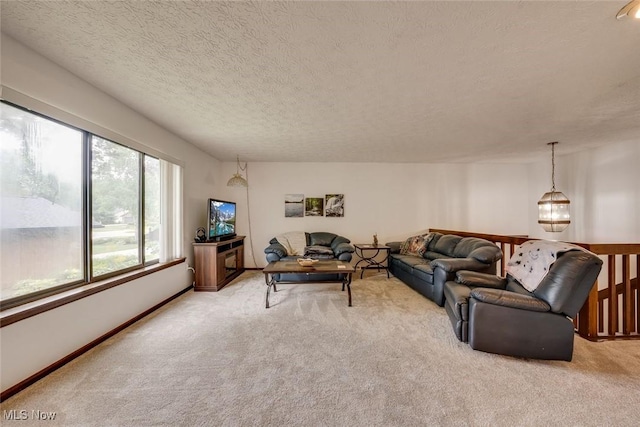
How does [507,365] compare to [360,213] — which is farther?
[360,213]

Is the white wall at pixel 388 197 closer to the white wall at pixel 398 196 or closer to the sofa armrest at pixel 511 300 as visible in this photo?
the white wall at pixel 398 196

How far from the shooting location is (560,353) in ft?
6.52

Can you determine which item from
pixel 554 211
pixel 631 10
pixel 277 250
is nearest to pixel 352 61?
pixel 631 10

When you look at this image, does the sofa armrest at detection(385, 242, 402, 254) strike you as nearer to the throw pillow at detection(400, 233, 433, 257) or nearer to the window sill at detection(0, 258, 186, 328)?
the throw pillow at detection(400, 233, 433, 257)

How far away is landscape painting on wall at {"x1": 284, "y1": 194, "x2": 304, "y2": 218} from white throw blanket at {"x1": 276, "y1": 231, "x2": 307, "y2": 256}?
1.55 feet

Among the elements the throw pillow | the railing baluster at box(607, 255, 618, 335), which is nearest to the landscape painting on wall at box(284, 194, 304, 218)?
the throw pillow

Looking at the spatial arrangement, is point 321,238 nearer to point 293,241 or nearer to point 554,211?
point 293,241

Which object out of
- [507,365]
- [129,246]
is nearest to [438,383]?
[507,365]

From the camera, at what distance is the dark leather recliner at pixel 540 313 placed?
1.94m

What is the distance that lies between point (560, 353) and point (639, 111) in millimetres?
2973

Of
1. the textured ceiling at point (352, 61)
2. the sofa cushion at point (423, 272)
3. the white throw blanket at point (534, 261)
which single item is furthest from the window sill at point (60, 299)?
the white throw blanket at point (534, 261)

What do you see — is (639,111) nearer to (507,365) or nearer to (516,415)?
(507,365)

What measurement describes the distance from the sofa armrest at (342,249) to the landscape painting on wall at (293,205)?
1.25 m

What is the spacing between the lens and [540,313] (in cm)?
200
